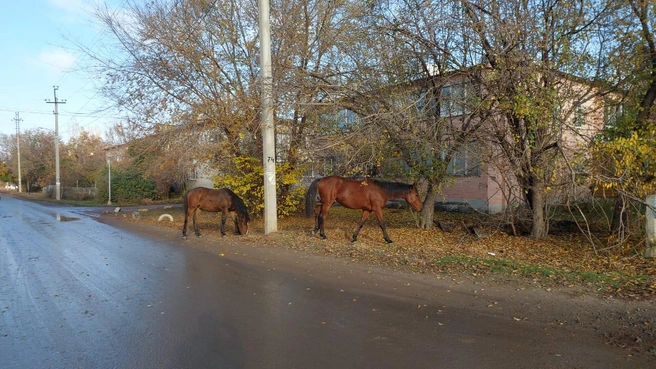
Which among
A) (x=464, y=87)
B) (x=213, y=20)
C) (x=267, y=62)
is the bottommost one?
(x=464, y=87)

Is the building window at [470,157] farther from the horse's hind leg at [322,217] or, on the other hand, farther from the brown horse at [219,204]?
the brown horse at [219,204]

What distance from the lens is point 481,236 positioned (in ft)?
39.0

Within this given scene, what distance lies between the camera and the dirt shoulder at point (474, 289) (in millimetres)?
5465

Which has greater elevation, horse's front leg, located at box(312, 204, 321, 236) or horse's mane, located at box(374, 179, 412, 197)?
horse's mane, located at box(374, 179, 412, 197)

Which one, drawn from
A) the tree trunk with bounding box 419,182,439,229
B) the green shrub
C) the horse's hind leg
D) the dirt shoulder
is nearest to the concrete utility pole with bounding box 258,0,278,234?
the dirt shoulder

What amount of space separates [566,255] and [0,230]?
18.7 meters

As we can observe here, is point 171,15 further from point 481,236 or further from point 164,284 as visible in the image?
point 481,236

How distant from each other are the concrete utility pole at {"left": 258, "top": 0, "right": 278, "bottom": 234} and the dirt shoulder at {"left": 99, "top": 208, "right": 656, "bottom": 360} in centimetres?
154

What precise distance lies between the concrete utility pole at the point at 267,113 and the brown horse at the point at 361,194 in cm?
156

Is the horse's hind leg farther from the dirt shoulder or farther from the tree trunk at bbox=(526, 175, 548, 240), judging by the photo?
the tree trunk at bbox=(526, 175, 548, 240)

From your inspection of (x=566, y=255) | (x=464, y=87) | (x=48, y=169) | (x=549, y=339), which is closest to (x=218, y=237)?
(x=464, y=87)

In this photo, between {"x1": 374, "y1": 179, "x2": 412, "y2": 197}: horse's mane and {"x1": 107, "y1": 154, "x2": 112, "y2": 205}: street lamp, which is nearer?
{"x1": 374, "y1": 179, "x2": 412, "y2": 197}: horse's mane

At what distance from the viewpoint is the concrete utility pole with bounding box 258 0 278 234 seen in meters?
12.6

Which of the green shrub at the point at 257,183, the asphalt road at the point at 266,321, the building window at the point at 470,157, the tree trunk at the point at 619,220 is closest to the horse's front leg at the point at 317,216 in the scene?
the asphalt road at the point at 266,321
